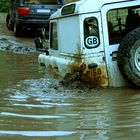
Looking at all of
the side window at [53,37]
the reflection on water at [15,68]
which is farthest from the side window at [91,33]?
the reflection on water at [15,68]

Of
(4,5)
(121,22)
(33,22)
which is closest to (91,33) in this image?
(121,22)

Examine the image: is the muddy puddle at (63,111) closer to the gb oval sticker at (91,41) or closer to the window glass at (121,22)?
the gb oval sticker at (91,41)

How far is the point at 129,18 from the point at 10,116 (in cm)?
319

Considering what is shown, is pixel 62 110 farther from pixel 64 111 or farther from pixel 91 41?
pixel 91 41

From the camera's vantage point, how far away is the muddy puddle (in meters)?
6.06

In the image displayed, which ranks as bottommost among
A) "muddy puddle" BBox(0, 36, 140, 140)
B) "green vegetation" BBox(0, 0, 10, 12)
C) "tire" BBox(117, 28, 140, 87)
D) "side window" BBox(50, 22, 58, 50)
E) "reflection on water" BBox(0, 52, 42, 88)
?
"muddy puddle" BBox(0, 36, 140, 140)

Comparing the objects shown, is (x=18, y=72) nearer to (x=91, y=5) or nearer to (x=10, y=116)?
(x=91, y=5)

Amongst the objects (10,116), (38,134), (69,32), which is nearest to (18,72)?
(69,32)

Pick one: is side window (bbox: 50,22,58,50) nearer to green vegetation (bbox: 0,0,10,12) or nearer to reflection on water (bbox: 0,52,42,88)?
reflection on water (bbox: 0,52,42,88)

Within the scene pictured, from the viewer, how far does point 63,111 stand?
7.44 m

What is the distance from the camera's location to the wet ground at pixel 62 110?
239 inches

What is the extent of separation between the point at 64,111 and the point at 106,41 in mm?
2024

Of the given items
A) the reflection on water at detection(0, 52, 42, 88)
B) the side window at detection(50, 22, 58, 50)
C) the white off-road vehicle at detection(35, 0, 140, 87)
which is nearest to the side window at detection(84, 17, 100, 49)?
the white off-road vehicle at detection(35, 0, 140, 87)

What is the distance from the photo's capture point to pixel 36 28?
20.7m
